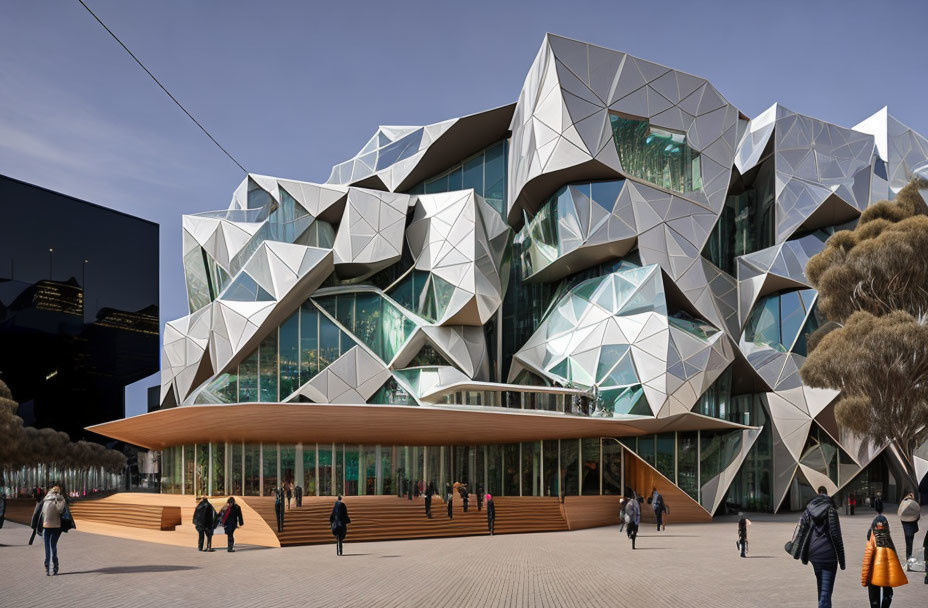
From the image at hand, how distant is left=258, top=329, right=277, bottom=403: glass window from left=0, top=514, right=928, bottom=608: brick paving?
15.9 meters

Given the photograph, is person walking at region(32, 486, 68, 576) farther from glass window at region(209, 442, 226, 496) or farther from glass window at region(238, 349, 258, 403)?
glass window at region(238, 349, 258, 403)

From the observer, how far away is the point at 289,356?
39.2 metres

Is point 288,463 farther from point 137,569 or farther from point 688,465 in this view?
point 137,569

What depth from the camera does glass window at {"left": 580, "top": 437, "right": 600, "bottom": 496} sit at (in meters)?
34.0

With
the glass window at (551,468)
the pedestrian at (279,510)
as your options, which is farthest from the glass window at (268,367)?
the pedestrian at (279,510)

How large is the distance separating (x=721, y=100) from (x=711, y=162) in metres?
3.38

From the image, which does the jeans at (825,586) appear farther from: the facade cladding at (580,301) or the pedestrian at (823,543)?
the facade cladding at (580,301)

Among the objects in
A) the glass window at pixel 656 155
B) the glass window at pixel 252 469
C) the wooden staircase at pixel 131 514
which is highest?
the glass window at pixel 656 155

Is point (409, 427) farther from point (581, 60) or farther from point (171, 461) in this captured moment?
point (581, 60)

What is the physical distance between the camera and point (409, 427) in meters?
30.8

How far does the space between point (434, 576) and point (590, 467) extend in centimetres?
2012

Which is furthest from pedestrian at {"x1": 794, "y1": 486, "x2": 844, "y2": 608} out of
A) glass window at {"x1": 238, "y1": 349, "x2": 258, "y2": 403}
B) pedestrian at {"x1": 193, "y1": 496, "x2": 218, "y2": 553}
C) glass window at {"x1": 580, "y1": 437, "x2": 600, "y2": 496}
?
glass window at {"x1": 238, "y1": 349, "x2": 258, "y2": 403}

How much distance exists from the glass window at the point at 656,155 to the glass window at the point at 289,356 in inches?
704

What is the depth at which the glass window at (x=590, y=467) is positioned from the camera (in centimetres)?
3400
